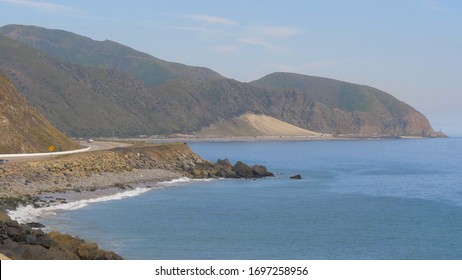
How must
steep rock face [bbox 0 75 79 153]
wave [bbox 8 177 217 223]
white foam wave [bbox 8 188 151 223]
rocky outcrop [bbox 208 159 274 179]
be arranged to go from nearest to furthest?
white foam wave [bbox 8 188 151 223] < wave [bbox 8 177 217 223] < steep rock face [bbox 0 75 79 153] < rocky outcrop [bbox 208 159 274 179]

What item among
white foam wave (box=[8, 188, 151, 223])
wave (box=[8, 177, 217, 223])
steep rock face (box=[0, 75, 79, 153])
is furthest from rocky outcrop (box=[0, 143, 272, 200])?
steep rock face (box=[0, 75, 79, 153])

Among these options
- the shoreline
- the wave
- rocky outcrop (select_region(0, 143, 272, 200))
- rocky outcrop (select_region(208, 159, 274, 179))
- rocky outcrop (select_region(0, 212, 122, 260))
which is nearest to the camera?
rocky outcrop (select_region(0, 212, 122, 260))

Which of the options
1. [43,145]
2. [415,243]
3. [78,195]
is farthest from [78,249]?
[43,145]

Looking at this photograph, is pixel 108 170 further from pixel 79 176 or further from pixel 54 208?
pixel 54 208

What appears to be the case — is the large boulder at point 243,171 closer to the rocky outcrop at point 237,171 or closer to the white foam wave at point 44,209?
the rocky outcrop at point 237,171

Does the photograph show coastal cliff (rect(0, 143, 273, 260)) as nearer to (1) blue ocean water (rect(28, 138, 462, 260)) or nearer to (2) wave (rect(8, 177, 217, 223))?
(2) wave (rect(8, 177, 217, 223))

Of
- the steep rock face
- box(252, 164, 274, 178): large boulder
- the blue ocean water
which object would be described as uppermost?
the steep rock face

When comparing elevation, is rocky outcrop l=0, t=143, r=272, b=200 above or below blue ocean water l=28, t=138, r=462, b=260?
above
